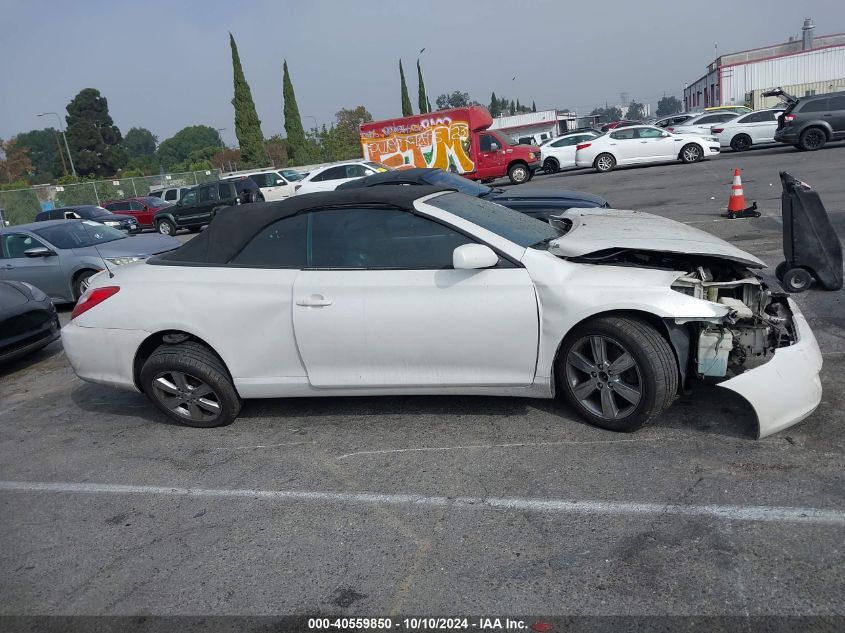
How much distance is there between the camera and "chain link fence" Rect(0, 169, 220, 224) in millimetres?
33031

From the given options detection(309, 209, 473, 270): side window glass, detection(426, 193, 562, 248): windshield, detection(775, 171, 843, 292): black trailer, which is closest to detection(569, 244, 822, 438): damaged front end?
detection(426, 193, 562, 248): windshield

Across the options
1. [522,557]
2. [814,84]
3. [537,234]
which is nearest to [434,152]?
[537,234]

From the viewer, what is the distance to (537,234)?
4.64m

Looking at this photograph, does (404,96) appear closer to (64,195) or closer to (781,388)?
(64,195)

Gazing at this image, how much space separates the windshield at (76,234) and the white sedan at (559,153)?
61.3ft

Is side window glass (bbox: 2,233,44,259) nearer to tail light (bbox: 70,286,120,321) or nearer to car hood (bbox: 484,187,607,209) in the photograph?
tail light (bbox: 70,286,120,321)

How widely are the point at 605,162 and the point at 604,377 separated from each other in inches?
854

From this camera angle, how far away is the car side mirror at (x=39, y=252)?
9.77 metres

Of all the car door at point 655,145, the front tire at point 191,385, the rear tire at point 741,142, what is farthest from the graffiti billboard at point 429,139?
the front tire at point 191,385

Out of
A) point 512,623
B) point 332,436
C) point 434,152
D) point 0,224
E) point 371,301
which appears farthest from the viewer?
point 0,224

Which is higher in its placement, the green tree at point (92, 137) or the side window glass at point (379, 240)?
the green tree at point (92, 137)

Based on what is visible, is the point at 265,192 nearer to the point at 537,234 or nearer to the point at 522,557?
the point at 537,234

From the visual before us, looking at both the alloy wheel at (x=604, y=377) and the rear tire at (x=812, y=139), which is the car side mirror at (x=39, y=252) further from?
the rear tire at (x=812, y=139)

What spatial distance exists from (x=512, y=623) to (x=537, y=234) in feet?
8.89
